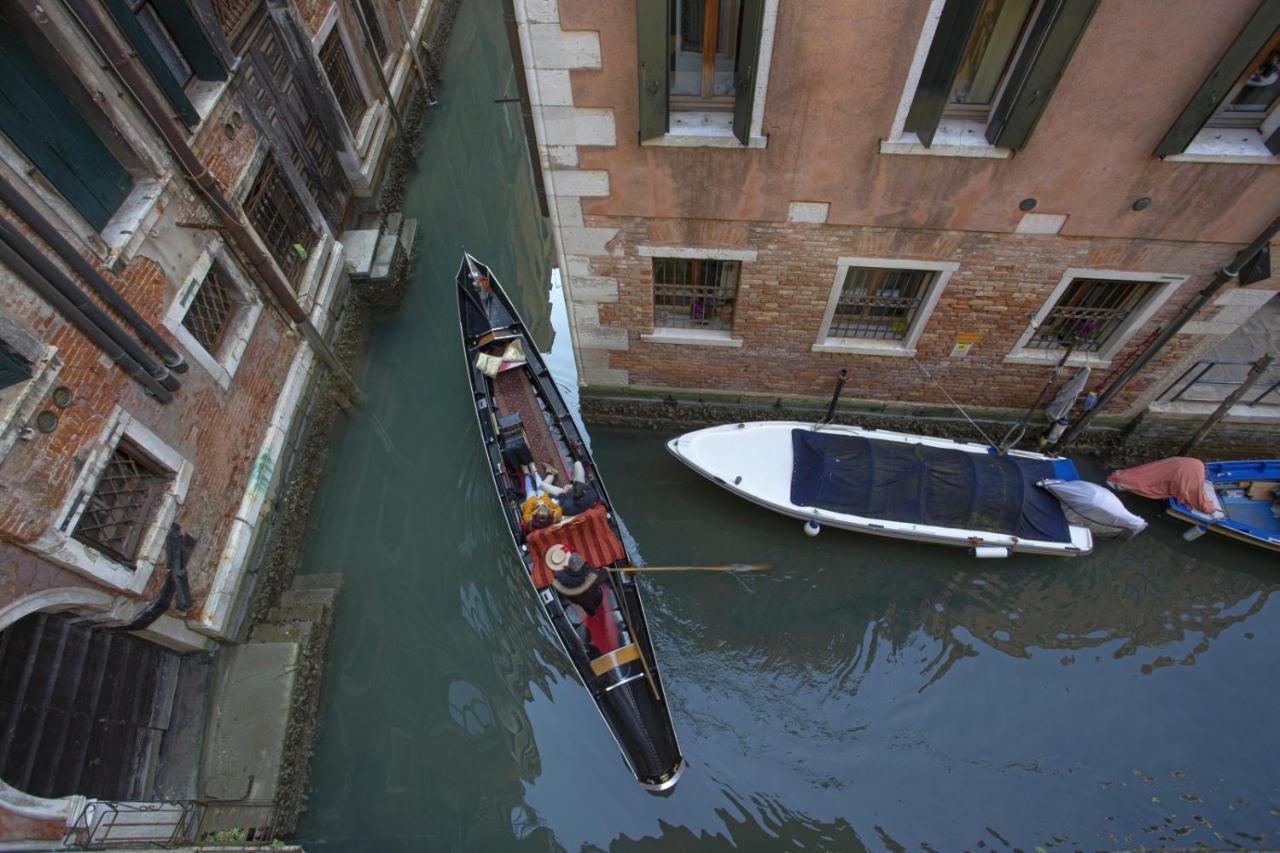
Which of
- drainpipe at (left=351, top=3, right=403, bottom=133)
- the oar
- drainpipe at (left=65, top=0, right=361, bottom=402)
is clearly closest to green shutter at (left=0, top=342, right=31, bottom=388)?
drainpipe at (left=65, top=0, right=361, bottom=402)

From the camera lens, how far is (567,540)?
771 centimetres

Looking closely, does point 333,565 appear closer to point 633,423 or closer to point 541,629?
point 541,629

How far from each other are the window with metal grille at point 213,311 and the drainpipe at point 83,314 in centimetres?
110

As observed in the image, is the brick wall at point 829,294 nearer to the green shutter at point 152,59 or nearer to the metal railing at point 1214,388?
the metal railing at point 1214,388

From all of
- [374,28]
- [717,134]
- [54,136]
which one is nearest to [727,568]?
[717,134]

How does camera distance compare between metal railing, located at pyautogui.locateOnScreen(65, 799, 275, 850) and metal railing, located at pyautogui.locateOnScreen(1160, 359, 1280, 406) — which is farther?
metal railing, located at pyautogui.locateOnScreen(1160, 359, 1280, 406)

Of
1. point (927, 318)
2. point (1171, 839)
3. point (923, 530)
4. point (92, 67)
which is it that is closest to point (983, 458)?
point (923, 530)

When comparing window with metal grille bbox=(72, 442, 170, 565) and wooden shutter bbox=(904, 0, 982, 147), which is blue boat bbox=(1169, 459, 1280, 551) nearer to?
wooden shutter bbox=(904, 0, 982, 147)

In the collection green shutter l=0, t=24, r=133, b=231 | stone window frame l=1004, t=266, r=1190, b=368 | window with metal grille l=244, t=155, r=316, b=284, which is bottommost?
stone window frame l=1004, t=266, r=1190, b=368

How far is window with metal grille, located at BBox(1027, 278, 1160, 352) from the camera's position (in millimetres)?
7547

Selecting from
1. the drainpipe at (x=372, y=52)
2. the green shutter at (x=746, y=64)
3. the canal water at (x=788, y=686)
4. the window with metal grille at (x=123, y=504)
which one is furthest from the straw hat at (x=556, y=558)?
the drainpipe at (x=372, y=52)

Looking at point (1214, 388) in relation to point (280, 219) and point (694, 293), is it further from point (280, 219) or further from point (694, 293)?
point (280, 219)

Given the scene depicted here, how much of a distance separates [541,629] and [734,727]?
270 cm

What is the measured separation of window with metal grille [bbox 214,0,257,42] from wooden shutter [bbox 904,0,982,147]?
28.2ft
